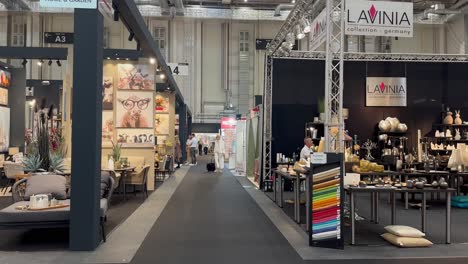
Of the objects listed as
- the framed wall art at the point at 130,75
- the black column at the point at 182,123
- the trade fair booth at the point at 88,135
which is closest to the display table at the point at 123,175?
the trade fair booth at the point at 88,135

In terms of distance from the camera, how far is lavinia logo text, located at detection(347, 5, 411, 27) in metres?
7.26

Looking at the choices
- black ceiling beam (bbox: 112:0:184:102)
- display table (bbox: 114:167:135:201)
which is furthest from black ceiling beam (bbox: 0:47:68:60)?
display table (bbox: 114:167:135:201)

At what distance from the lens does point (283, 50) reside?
480 inches

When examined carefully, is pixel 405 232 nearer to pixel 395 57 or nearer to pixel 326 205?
pixel 326 205

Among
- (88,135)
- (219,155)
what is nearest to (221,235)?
(88,135)

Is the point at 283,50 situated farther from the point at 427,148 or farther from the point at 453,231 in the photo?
the point at 453,231

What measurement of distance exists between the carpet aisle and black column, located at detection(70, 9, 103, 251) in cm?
70

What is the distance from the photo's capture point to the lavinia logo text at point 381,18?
7.26m

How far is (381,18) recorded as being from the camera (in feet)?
24.3

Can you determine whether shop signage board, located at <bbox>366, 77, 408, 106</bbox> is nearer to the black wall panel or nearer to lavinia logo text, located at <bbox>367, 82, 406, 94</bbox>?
lavinia logo text, located at <bbox>367, 82, 406, 94</bbox>

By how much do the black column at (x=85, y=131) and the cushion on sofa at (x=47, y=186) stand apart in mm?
1539

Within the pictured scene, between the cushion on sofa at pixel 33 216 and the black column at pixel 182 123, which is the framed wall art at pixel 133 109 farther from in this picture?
the black column at pixel 182 123

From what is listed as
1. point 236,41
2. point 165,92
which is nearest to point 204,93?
point 236,41

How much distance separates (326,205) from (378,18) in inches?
128
